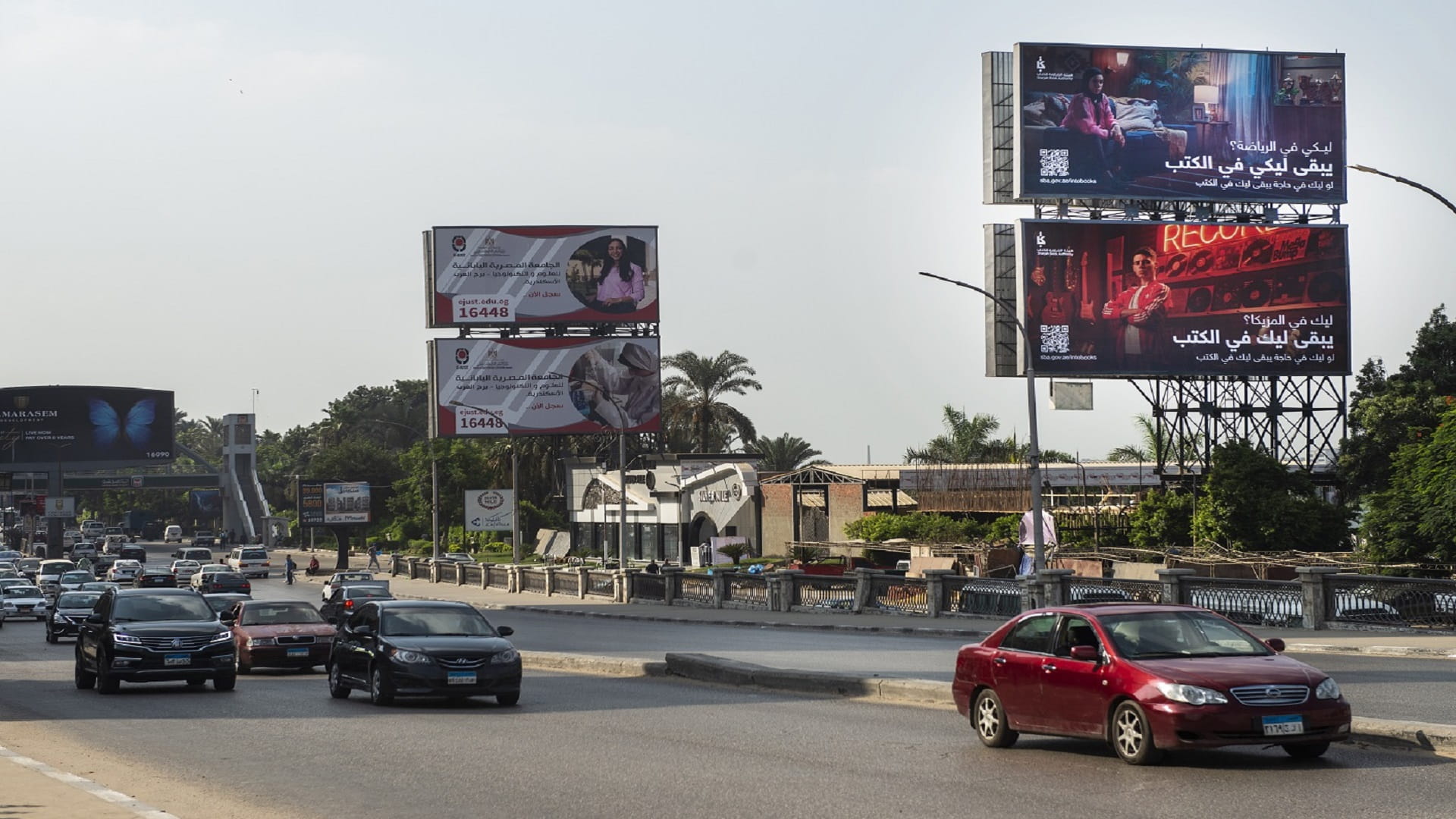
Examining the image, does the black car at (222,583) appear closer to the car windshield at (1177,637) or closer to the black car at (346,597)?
the black car at (346,597)

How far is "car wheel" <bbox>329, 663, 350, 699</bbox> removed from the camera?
23.3m

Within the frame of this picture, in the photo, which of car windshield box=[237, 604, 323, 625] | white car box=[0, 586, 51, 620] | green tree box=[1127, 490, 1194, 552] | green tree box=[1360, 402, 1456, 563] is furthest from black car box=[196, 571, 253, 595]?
green tree box=[1360, 402, 1456, 563]

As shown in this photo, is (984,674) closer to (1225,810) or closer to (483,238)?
(1225,810)

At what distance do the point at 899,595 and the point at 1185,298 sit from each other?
20294 millimetres

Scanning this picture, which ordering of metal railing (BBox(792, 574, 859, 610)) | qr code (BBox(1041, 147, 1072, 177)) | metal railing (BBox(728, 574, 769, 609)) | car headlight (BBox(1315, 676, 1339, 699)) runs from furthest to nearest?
1. qr code (BBox(1041, 147, 1072, 177))
2. metal railing (BBox(728, 574, 769, 609))
3. metal railing (BBox(792, 574, 859, 610))
4. car headlight (BBox(1315, 676, 1339, 699))

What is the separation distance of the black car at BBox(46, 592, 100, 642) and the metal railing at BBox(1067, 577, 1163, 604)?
23.6 meters

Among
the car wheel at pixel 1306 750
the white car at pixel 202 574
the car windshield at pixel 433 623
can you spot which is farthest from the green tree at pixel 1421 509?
the white car at pixel 202 574

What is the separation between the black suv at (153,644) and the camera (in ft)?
80.6

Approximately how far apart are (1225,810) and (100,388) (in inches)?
5212

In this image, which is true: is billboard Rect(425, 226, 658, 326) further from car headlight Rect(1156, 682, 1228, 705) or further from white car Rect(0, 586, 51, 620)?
car headlight Rect(1156, 682, 1228, 705)

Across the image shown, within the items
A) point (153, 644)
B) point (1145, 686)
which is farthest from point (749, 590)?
point (1145, 686)

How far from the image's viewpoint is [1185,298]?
60.3 m

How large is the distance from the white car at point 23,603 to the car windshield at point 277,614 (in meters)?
31.0

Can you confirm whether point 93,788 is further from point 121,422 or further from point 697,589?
point 121,422
